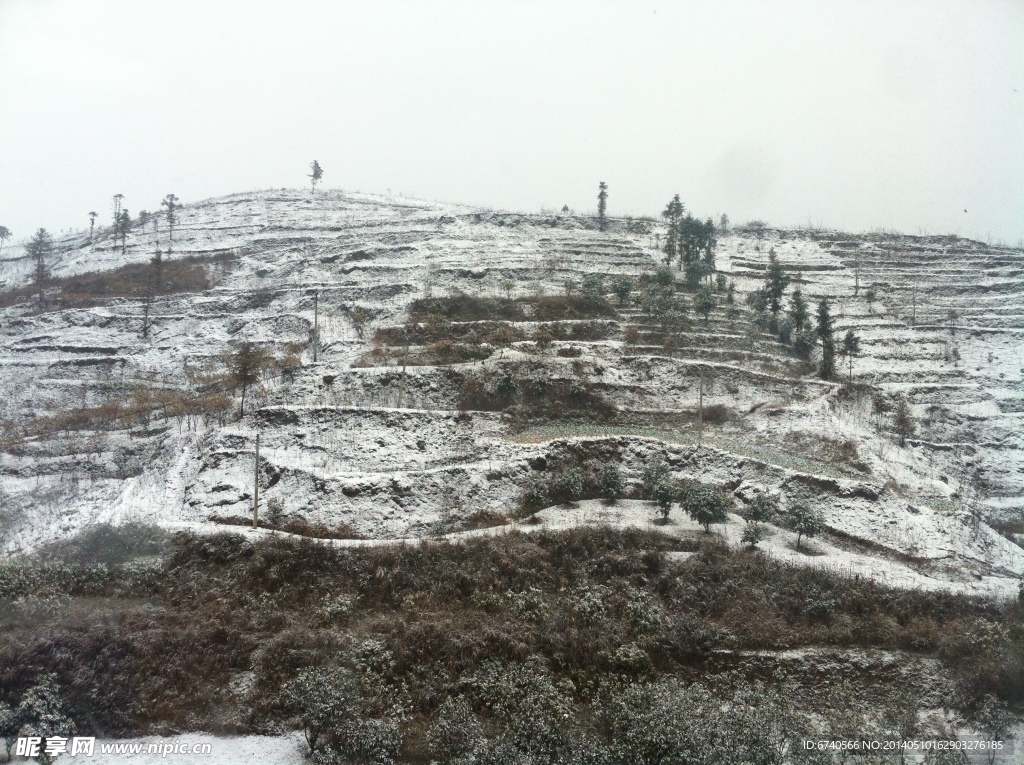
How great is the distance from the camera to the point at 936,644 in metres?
23.0

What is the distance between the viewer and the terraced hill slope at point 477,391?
30.7m

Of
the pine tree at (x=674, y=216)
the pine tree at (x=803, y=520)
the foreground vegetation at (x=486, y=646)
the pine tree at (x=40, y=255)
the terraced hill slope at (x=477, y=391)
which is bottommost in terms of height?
the foreground vegetation at (x=486, y=646)

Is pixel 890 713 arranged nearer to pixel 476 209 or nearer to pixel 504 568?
pixel 504 568

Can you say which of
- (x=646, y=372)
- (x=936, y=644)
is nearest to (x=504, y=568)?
(x=936, y=644)

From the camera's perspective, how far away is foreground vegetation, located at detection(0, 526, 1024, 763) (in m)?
18.1

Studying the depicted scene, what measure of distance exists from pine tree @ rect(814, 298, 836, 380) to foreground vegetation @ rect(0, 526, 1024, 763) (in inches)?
943

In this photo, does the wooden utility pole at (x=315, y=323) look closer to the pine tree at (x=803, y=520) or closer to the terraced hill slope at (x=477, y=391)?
the terraced hill slope at (x=477, y=391)

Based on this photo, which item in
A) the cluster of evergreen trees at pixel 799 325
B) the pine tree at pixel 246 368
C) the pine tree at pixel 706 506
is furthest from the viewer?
the cluster of evergreen trees at pixel 799 325

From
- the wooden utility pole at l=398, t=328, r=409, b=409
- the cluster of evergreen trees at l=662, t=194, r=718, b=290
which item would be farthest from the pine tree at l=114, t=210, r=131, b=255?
the cluster of evergreen trees at l=662, t=194, r=718, b=290

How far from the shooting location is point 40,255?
6119 cm

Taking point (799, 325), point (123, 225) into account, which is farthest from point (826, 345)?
point (123, 225)

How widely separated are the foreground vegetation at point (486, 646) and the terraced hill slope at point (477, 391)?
3101mm

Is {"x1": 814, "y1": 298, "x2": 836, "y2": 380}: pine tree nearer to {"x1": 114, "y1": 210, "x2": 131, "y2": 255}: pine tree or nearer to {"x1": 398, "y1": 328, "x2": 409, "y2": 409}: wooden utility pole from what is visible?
{"x1": 398, "y1": 328, "x2": 409, "y2": 409}: wooden utility pole

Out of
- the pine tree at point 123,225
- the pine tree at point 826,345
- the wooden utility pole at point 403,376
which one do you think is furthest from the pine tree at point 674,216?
the pine tree at point 123,225
